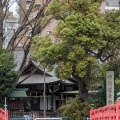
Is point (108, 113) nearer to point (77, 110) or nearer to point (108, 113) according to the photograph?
point (108, 113)

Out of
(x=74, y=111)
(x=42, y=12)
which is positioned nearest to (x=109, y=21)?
(x=74, y=111)

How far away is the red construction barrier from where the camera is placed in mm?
14001

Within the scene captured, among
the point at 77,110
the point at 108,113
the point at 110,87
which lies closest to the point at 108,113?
the point at 108,113

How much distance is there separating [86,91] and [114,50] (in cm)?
309

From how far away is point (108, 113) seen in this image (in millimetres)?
16016

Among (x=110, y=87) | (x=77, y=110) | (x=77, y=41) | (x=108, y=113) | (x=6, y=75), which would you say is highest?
(x=77, y=41)

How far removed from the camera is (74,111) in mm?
24344

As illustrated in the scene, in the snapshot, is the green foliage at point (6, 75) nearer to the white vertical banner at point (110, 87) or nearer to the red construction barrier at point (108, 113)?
the white vertical banner at point (110, 87)

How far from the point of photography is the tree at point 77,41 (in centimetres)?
2203

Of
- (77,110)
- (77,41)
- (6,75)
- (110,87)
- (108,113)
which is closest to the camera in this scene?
(108,113)

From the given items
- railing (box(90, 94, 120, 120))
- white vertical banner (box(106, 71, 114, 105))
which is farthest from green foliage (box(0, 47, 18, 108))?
railing (box(90, 94, 120, 120))

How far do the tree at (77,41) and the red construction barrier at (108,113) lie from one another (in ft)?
10.4

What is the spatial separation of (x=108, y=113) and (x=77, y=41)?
6.93 m

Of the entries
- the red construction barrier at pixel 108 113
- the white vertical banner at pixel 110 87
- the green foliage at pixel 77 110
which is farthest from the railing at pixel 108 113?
the green foliage at pixel 77 110
